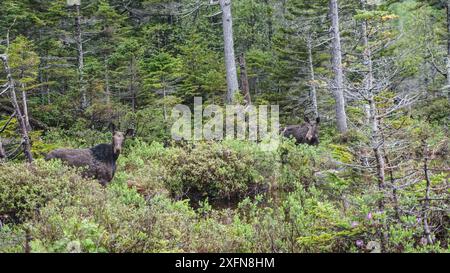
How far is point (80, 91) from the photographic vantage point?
1866 centimetres

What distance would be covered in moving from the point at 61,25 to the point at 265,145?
17012mm

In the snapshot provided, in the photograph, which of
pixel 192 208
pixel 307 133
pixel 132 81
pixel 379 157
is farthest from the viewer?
pixel 132 81

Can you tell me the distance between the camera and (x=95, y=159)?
34.8ft

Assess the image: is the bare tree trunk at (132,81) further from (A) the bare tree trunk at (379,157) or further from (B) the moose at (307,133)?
(A) the bare tree trunk at (379,157)

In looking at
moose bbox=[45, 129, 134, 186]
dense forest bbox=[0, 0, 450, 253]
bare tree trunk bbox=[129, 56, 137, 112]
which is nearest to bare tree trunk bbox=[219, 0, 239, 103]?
dense forest bbox=[0, 0, 450, 253]

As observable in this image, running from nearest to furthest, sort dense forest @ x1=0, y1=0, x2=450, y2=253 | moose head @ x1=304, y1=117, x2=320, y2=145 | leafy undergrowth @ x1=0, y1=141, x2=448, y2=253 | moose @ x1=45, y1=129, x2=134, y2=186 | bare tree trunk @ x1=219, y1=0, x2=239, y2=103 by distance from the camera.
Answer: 1. leafy undergrowth @ x1=0, y1=141, x2=448, y2=253
2. dense forest @ x1=0, y1=0, x2=450, y2=253
3. moose @ x1=45, y1=129, x2=134, y2=186
4. moose head @ x1=304, y1=117, x2=320, y2=145
5. bare tree trunk @ x1=219, y1=0, x2=239, y2=103

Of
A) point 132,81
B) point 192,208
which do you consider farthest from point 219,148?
point 132,81

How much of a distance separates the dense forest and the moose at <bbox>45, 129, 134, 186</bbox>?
0.07 meters

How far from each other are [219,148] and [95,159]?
3.23 metres

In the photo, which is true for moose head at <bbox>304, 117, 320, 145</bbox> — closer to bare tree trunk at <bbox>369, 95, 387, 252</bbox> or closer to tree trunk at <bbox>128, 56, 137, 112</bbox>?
tree trunk at <bbox>128, 56, 137, 112</bbox>

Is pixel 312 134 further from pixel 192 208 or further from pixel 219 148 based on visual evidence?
pixel 192 208

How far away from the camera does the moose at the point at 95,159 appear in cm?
1044

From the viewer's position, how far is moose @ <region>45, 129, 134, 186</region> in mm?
10438

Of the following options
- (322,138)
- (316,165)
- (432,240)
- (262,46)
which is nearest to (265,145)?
(316,165)
